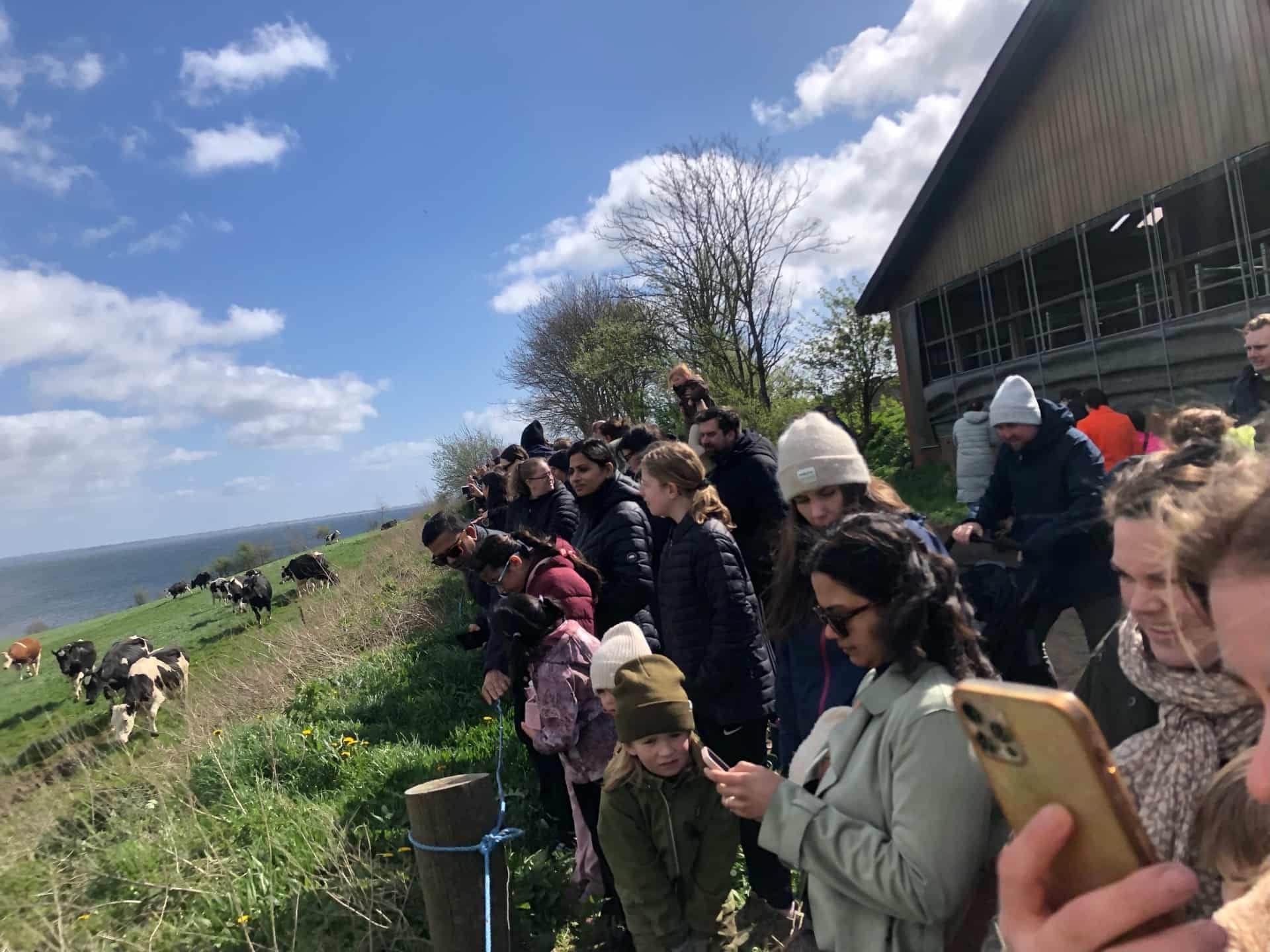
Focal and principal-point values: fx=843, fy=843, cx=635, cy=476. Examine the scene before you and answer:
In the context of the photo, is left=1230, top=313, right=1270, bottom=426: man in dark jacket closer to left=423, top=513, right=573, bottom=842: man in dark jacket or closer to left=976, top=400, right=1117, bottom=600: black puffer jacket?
left=976, top=400, right=1117, bottom=600: black puffer jacket

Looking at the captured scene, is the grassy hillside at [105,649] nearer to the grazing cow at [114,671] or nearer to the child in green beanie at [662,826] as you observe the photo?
the grazing cow at [114,671]

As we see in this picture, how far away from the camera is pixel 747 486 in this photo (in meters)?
4.90

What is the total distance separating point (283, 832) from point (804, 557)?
411cm

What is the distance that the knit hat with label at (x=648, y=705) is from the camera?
303 centimetres

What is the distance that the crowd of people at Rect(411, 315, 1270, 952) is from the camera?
2.99 ft

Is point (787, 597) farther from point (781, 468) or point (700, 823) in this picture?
point (700, 823)

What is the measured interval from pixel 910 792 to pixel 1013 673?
1605 millimetres

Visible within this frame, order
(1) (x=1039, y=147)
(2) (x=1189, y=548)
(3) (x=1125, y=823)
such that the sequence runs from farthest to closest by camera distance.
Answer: (1) (x=1039, y=147) < (2) (x=1189, y=548) < (3) (x=1125, y=823)

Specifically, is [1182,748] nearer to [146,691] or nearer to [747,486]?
[747,486]

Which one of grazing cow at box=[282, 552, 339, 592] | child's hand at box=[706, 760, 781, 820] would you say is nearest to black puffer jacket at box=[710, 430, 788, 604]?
child's hand at box=[706, 760, 781, 820]

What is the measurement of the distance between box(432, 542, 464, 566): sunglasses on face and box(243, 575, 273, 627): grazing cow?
1075 inches

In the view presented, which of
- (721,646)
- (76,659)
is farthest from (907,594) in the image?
(76,659)

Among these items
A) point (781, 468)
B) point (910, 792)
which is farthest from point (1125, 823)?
point (781, 468)

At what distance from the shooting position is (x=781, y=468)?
3232mm
